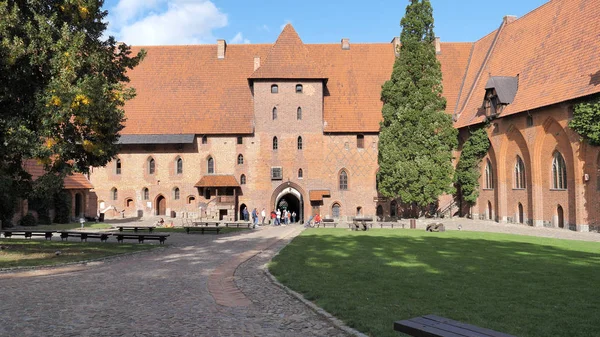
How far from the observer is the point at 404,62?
37250mm

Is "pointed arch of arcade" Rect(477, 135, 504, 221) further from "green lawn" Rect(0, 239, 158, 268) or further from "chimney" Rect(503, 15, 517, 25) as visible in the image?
"green lawn" Rect(0, 239, 158, 268)

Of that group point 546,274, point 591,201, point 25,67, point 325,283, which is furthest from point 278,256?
point 591,201

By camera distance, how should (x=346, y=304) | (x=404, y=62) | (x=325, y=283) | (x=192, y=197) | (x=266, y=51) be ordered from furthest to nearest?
(x=266, y=51) → (x=192, y=197) → (x=404, y=62) → (x=325, y=283) → (x=346, y=304)

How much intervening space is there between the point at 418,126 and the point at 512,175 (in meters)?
7.83

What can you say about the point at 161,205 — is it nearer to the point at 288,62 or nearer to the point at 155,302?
the point at 288,62

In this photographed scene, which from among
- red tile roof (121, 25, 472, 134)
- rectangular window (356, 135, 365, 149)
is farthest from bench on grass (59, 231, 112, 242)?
rectangular window (356, 135, 365, 149)

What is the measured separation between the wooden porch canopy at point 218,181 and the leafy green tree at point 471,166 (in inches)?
747

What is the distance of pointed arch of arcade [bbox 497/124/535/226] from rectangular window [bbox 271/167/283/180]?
17.7m

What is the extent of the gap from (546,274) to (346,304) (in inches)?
253

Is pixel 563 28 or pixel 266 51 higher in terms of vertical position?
pixel 266 51

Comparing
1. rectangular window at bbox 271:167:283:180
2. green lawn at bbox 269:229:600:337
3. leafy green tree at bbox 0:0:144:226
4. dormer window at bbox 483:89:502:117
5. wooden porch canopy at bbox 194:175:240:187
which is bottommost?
green lawn at bbox 269:229:600:337

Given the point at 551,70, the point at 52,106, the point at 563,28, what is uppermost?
the point at 563,28

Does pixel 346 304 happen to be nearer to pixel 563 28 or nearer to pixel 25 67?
pixel 25 67

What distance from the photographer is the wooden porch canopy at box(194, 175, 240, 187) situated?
41156 mm
